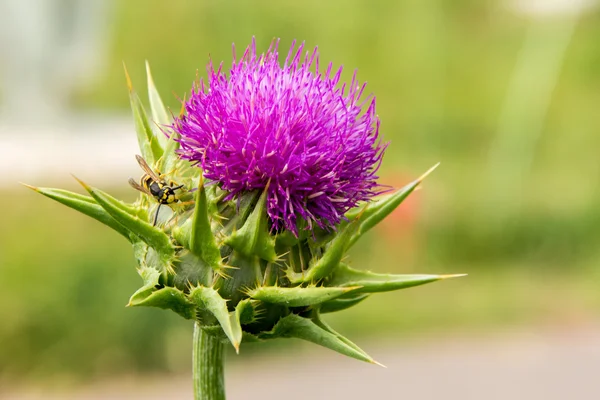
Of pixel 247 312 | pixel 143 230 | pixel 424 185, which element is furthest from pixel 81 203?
pixel 424 185

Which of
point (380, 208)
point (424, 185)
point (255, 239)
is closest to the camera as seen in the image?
Result: point (255, 239)

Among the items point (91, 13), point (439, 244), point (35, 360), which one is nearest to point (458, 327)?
point (439, 244)

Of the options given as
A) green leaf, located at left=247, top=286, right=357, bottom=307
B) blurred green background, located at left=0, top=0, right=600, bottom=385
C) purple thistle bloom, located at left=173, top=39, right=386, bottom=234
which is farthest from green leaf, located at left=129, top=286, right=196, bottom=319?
blurred green background, located at left=0, top=0, right=600, bottom=385

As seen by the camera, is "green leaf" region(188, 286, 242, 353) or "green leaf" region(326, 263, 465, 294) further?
"green leaf" region(326, 263, 465, 294)

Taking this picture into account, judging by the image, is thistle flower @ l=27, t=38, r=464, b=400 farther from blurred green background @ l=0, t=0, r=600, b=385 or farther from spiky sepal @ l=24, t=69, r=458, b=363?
blurred green background @ l=0, t=0, r=600, b=385

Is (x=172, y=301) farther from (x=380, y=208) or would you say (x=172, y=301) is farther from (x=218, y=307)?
(x=380, y=208)

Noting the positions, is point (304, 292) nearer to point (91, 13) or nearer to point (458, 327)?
point (458, 327)

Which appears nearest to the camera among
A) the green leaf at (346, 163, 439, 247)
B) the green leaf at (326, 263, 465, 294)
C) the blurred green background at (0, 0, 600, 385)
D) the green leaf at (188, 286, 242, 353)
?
the green leaf at (188, 286, 242, 353)

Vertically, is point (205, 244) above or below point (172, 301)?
above
